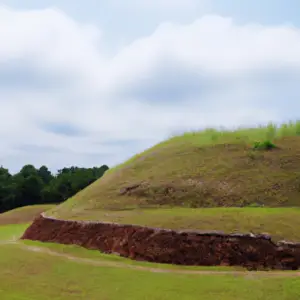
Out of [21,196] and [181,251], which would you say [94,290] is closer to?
[181,251]

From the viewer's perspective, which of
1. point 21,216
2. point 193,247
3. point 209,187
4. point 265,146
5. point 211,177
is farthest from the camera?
point 21,216

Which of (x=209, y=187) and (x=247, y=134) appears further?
(x=247, y=134)

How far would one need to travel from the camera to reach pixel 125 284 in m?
10.8

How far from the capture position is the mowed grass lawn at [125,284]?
998cm

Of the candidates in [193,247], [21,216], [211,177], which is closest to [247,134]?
[211,177]

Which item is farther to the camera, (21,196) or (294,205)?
(21,196)

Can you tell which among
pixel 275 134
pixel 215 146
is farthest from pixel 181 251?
pixel 275 134

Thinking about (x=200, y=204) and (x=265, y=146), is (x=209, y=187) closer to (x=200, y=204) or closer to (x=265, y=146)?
(x=200, y=204)

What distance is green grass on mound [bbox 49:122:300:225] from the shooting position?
53.1 ft

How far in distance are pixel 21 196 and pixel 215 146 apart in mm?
31048

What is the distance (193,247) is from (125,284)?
2.53m

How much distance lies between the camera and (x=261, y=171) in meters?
17.0

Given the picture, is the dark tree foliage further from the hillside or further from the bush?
the bush

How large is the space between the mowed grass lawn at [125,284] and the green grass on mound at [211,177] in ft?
13.7
